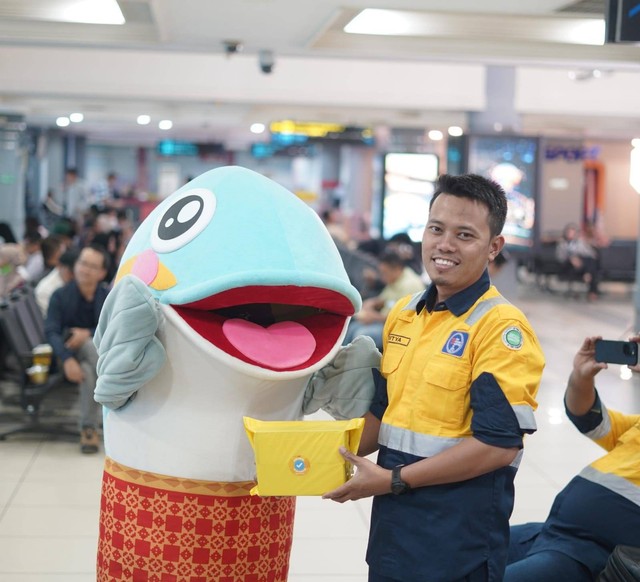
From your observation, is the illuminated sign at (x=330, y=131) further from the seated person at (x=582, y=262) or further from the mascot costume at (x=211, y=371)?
the mascot costume at (x=211, y=371)

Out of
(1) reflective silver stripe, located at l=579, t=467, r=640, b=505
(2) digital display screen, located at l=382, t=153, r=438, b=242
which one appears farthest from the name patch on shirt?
(2) digital display screen, located at l=382, t=153, r=438, b=242

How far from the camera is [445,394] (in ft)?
7.59

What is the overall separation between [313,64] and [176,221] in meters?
10.1

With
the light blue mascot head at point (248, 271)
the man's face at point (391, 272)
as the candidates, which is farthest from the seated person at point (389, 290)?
the light blue mascot head at point (248, 271)

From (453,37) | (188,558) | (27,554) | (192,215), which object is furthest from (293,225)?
(453,37)

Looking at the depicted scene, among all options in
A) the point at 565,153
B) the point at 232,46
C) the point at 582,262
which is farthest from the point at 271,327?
the point at 565,153

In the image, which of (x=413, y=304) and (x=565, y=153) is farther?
(x=565, y=153)

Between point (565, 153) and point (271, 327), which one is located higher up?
point (565, 153)

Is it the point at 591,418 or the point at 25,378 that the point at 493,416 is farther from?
the point at 25,378

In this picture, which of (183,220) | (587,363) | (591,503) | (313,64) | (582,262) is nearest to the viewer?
(183,220)

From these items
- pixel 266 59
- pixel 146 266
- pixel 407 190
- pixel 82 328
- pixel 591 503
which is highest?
pixel 266 59

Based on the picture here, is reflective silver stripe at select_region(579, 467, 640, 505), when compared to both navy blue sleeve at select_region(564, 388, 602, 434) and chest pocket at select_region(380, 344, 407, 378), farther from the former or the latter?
chest pocket at select_region(380, 344, 407, 378)

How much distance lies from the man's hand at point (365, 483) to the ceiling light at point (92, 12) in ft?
14.2

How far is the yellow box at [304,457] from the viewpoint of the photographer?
2.34 m
